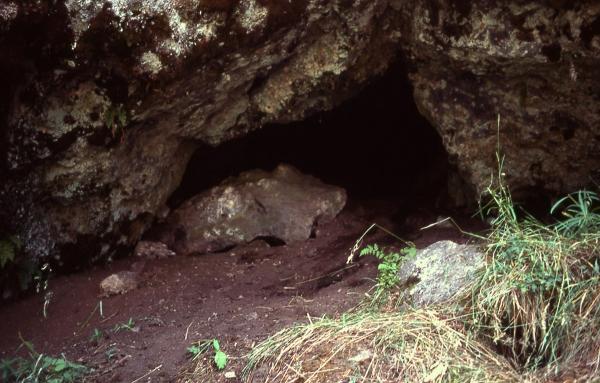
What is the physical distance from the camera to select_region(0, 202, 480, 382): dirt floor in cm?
348

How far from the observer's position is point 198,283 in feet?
14.2

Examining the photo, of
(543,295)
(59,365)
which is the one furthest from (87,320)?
(543,295)

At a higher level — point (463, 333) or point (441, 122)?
point (441, 122)

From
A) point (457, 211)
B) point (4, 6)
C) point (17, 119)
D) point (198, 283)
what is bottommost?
point (457, 211)

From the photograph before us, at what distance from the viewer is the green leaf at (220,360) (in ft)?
10.5

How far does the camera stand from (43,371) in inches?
133

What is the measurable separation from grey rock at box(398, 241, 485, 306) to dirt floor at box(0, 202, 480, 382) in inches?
12.2

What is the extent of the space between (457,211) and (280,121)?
1439 mm

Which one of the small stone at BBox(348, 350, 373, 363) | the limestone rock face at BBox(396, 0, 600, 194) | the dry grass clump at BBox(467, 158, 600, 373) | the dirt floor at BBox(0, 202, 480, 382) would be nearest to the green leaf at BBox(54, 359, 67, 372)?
the dirt floor at BBox(0, 202, 480, 382)

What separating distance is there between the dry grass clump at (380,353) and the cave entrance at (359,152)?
1.97 meters

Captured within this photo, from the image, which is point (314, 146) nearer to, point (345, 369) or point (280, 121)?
point (280, 121)

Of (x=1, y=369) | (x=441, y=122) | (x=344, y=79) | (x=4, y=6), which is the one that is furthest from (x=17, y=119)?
(x=441, y=122)

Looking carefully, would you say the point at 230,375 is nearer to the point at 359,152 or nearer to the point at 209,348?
A: the point at 209,348

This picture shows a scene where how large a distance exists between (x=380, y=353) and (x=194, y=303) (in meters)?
1.47
